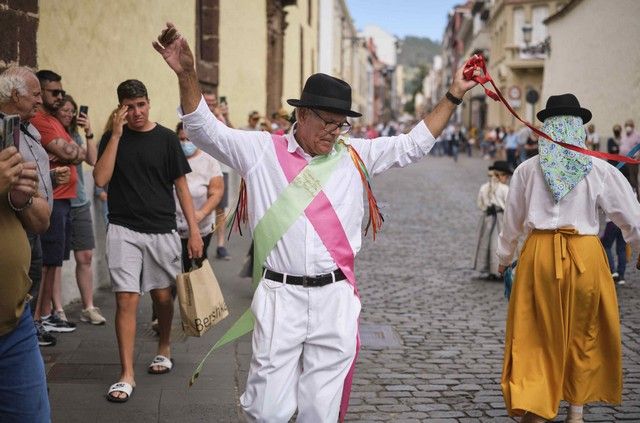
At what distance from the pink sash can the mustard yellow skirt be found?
5.04 ft

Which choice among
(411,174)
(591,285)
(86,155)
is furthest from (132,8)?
(411,174)

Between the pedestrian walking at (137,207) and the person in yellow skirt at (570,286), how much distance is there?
2.18 meters

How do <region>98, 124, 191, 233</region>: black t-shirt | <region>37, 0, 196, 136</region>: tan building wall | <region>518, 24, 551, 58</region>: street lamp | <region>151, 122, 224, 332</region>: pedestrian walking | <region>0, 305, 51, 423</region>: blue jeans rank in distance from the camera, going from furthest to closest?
<region>518, 24, 551, 58</region>: street lamp, <region>37, 0, 196, 136</region>: tan building wall, <region>151, 122, 224, 332</region>: pedestrian walking, <region>98, 124, 191, 233</region>: black t-shirt, <region>0, 305, 51, 423</region>: blue jeans

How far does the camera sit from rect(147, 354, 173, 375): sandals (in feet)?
20.0

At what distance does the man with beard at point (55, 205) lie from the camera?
20.9 ft

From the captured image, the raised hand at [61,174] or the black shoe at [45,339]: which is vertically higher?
the raised hand at [61,174]

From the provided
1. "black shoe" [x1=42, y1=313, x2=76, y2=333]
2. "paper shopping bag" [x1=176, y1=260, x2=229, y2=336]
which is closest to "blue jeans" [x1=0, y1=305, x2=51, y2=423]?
"paper shopping bag" [x1=176, y1=260, x2=229, y2=336]

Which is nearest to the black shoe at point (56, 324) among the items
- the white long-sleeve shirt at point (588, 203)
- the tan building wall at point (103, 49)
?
the tan building wall at point (103, 49)

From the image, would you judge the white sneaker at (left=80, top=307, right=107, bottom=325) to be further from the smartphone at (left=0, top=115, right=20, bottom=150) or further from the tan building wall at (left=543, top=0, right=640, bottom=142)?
the tan building wall at (left=543, top=0, right=640, bottom=142)

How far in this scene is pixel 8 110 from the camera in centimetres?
399

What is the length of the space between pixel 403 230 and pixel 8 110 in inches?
454

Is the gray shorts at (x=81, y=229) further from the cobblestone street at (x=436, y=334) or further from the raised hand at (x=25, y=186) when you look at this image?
the raised hand at (x=25, y=186)

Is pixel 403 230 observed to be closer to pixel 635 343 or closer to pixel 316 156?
pixel 635 343

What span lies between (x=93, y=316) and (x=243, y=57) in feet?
35.3
